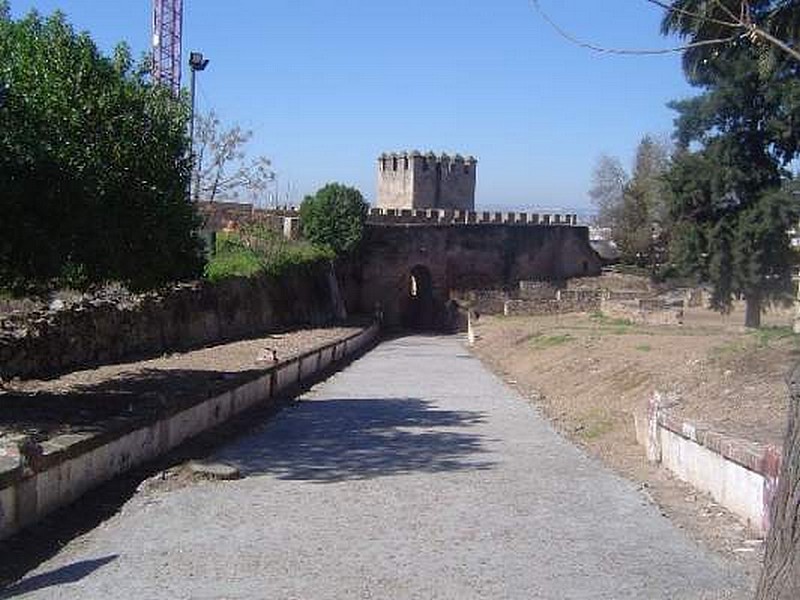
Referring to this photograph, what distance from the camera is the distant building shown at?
68688 mm

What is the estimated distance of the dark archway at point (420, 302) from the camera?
57750mm

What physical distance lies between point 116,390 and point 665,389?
6.84m

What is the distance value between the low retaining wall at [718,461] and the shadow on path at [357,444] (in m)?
1.77

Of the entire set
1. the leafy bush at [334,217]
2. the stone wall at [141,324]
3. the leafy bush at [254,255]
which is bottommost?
the stone wall at [141,324]

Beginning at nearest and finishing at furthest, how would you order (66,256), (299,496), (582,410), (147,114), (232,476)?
(299,496) → (232,476) → (66,256) → (147,114) → (582,410)

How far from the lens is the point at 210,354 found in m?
20.6

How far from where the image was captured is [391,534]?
7188 mm

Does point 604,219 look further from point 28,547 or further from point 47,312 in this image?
point 28,547

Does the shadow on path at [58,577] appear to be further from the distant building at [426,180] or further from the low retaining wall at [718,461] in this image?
the distant building at [426,180]

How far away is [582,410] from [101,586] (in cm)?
1089

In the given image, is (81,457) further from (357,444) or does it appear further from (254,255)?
(254,255)

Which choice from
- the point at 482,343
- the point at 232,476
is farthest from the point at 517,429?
the point at 482,343

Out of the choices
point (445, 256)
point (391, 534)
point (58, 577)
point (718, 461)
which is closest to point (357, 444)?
point (718, 461)

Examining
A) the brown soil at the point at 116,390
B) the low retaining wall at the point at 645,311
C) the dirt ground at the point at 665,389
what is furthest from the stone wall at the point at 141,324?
the low retaining wall at the point at 645,311
